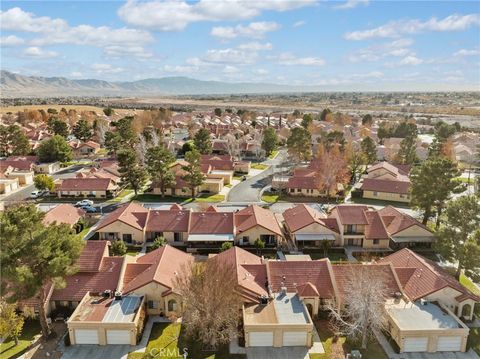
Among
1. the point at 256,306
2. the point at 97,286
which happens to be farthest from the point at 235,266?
the point at 97,286

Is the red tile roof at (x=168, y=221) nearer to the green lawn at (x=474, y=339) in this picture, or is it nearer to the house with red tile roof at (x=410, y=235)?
the house with red tile roof at (x=410, y=235)

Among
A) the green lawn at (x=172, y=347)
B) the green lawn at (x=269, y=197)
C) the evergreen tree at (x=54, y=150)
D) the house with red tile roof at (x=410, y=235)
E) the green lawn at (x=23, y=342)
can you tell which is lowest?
the green lawn at (x=23, y=342)

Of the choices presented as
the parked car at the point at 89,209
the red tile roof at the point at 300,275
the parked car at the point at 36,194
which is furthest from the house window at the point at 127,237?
the parked car at the point at 36,194

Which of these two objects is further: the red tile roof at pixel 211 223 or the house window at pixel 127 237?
the house window at pixel 127 237

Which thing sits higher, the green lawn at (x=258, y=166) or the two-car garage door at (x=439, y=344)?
the green lawn at (x=258, y=166)

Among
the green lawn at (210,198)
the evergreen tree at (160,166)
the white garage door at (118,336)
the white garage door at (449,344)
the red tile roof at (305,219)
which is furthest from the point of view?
the green lawn at (210,198)

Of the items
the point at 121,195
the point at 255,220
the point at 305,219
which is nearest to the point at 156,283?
the point at 255,220

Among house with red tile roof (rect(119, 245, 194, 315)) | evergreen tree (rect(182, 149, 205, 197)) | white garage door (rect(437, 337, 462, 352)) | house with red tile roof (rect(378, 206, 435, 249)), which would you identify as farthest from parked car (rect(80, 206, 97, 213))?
white garage door (rect(437, 337, 462, 352))
